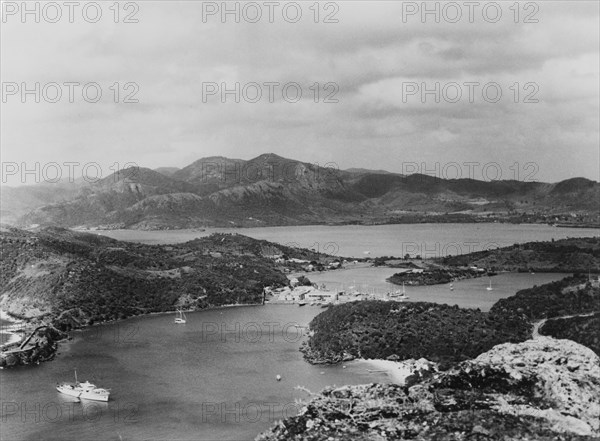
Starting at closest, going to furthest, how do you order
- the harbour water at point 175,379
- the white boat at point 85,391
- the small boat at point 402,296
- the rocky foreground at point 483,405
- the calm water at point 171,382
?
the rocky foreground at point 483,405 → the calm water at point 171,382 → the harbour water at point 175,379 → the white boat at point 85,391 → the small boat at point 402,296

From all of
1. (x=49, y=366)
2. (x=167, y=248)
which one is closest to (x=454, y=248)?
(x=167, y=248)

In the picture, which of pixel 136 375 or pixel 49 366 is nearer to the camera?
pixel 136 375

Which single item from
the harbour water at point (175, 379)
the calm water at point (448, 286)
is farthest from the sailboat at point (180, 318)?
the calm water at point (448, 286)

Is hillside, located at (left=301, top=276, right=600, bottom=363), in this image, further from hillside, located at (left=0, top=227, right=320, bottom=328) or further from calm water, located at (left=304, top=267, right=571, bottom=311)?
hillside, located at (left=0, top=227, right=320, bottom=328)

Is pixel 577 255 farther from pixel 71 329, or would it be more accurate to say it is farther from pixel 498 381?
pixel 498 381

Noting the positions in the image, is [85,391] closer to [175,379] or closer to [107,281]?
[175,379]

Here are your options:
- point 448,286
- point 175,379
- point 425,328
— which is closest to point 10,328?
point 175,379

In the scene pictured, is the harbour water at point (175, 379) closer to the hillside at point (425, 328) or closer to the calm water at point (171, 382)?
the calm water at point (171, 382)

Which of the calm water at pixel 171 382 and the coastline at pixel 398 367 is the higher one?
the coastline at pixel 398 367
